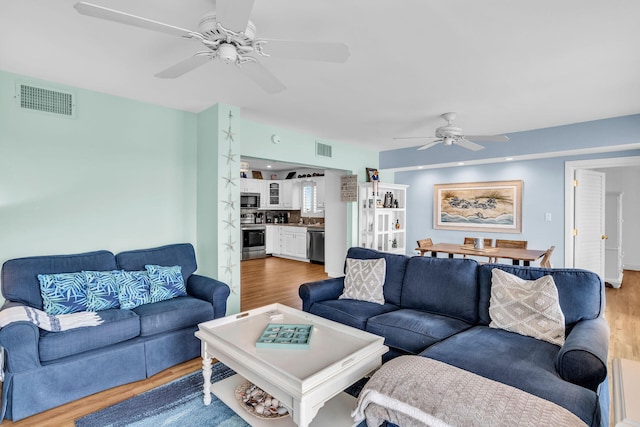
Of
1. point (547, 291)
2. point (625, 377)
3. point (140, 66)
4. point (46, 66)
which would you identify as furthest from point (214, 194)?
point (625, 377)

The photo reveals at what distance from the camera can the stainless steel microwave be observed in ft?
27.4

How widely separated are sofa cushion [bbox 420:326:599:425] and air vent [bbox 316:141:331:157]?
11.4 feet

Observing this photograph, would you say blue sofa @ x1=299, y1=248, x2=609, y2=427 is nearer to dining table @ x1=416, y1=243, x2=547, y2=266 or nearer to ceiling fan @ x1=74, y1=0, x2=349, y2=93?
dining table @ x1=416, y1=243, x2=547, y2=266

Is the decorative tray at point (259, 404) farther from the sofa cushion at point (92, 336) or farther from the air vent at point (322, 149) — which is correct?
the air vent at point (322, 149)

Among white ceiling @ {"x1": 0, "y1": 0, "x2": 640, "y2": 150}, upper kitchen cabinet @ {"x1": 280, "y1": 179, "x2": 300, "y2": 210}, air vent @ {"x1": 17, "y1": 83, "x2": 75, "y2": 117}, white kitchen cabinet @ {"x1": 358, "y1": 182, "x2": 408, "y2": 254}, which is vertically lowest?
white kitchen cabinet @ {"x1": 358, "y1": 182, "x2": 408, "y2": 254}

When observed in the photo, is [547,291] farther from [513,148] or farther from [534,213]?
[534,213]

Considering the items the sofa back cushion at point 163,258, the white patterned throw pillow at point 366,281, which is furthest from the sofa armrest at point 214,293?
the white patterned throw pillow at point 366,281

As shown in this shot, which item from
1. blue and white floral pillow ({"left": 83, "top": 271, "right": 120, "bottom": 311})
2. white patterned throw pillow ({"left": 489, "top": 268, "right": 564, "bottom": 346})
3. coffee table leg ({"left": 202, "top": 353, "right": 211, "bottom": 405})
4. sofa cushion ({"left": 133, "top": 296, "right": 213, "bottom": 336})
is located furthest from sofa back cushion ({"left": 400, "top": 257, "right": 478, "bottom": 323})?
blue and white floral pillow ({"left": 83, "top": 271, "right": 120, "bottom": 311})

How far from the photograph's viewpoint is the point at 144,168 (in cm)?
352

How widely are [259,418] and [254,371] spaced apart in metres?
0.37

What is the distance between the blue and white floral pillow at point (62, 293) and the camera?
2.54 meters

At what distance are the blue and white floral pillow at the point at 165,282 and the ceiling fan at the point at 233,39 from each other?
1.98 meters

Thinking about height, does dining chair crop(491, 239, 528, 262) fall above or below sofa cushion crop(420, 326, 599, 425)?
above

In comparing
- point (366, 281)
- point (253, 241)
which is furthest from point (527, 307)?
point (253, 241)
